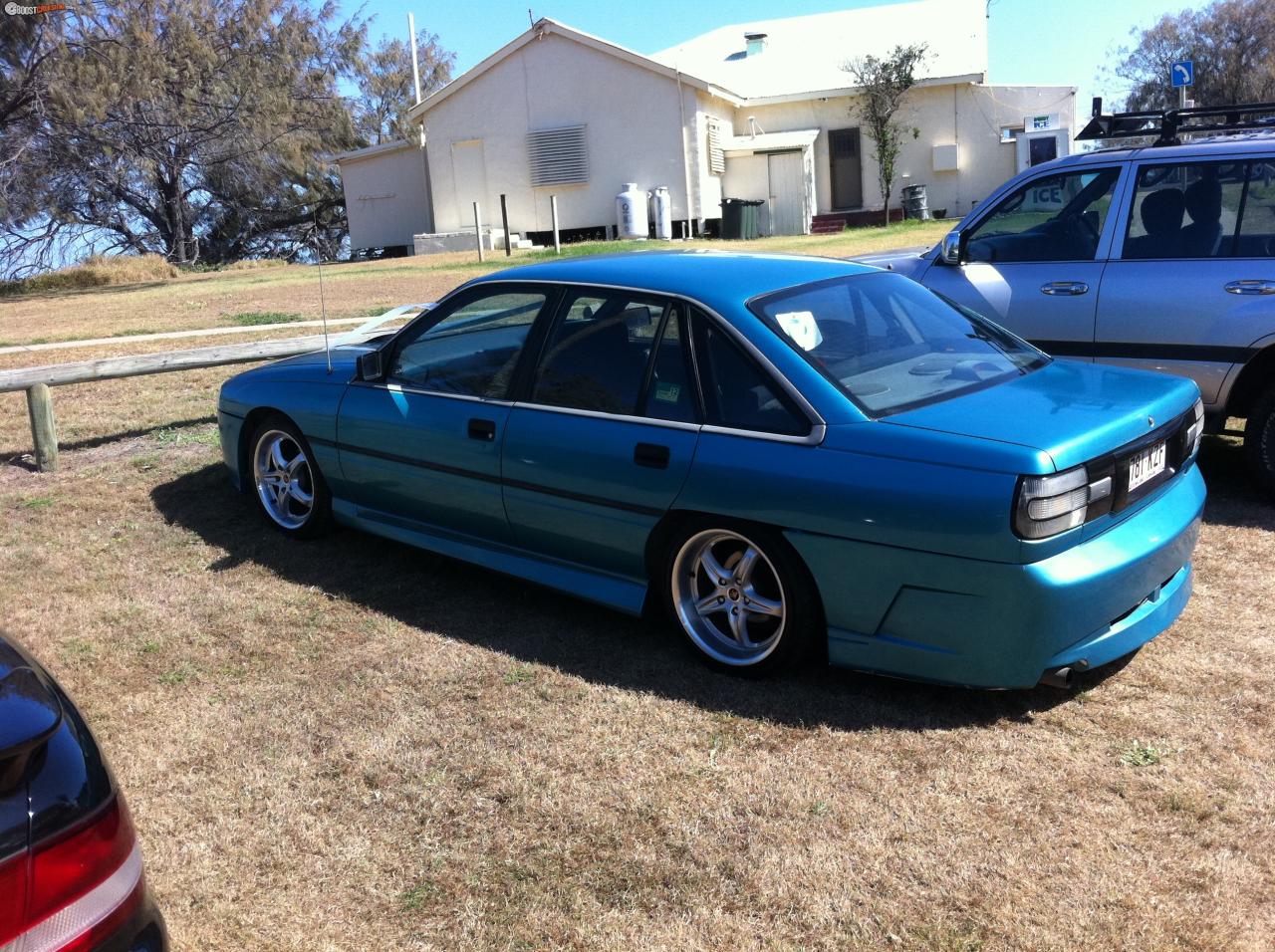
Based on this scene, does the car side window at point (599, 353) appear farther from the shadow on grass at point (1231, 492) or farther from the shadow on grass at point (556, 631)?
the shadow on grass at point (1231, 492)

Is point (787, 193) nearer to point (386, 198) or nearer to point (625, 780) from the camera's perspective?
point (386, 198)

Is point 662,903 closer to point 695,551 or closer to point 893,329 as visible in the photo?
point 695,551

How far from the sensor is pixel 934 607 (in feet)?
12.3

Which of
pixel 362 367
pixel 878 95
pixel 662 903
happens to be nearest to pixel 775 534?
pixel 662 903

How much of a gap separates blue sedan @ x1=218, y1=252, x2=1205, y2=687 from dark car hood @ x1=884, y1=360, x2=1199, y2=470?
1 cm

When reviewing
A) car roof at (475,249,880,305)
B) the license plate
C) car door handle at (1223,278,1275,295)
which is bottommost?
the license plate

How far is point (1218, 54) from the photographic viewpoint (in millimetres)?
46750

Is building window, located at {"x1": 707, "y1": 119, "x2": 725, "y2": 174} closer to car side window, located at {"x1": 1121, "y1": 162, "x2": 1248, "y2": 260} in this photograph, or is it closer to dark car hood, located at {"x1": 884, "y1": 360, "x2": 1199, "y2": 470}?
car side window, located at {"x1": 1121, "y1": 162, "x2": 1248, "y2": 260}

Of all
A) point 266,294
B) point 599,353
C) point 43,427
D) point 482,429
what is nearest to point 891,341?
point 599,353

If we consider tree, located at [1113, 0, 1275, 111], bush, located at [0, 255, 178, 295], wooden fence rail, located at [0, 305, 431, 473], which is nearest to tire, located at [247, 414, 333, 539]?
wooden fence rail, located at [0, 305, 431, 473]

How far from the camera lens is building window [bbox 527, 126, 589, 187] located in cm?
2839

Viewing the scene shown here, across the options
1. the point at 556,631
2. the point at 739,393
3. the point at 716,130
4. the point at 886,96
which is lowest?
the point at 556,631

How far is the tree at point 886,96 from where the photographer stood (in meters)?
28.8

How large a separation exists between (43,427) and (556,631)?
176 inches
